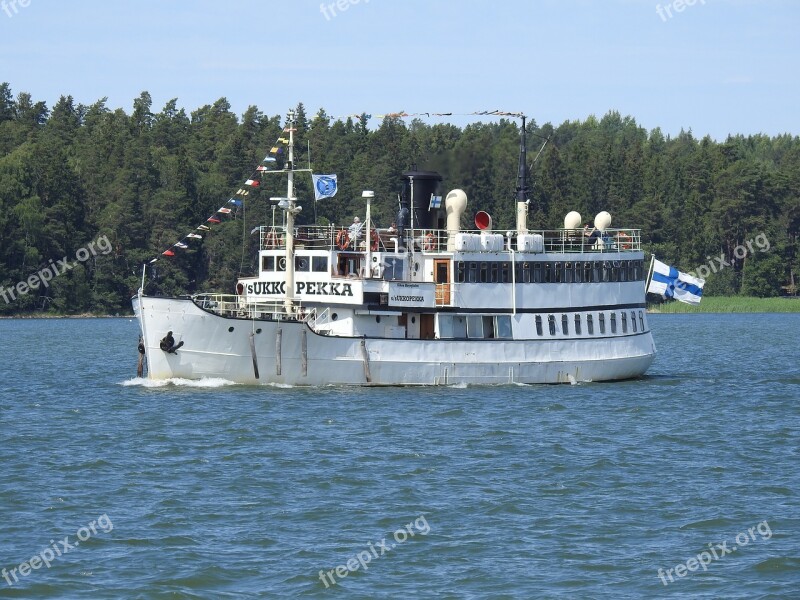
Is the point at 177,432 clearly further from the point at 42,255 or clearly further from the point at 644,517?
the point at 42,255

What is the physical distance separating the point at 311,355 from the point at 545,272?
33.6ft

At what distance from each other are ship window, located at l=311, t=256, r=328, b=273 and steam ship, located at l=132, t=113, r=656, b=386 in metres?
0.04

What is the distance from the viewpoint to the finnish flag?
6094 cm

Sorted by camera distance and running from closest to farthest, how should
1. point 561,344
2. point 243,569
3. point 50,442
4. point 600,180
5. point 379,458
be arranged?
point 243,569, point 379,458, point 50,442, point 561,344, point 600,180

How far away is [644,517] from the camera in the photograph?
3039 centimetres

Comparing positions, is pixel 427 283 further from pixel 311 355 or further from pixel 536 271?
pixel 311 355

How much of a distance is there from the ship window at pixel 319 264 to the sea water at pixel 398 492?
14.6 feet

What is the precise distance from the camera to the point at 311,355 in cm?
4922

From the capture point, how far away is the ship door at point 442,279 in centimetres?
5162

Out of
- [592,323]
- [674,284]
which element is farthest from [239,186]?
[592,323]

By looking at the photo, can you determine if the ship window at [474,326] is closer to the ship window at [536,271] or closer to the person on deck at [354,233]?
the ship window at [536,271]

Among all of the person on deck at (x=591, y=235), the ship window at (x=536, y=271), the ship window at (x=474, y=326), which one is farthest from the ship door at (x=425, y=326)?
the person on deck at (x=591, y=235)

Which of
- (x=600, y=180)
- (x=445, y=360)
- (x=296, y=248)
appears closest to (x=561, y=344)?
(x=445, y=360)

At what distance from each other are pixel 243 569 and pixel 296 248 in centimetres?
2657
